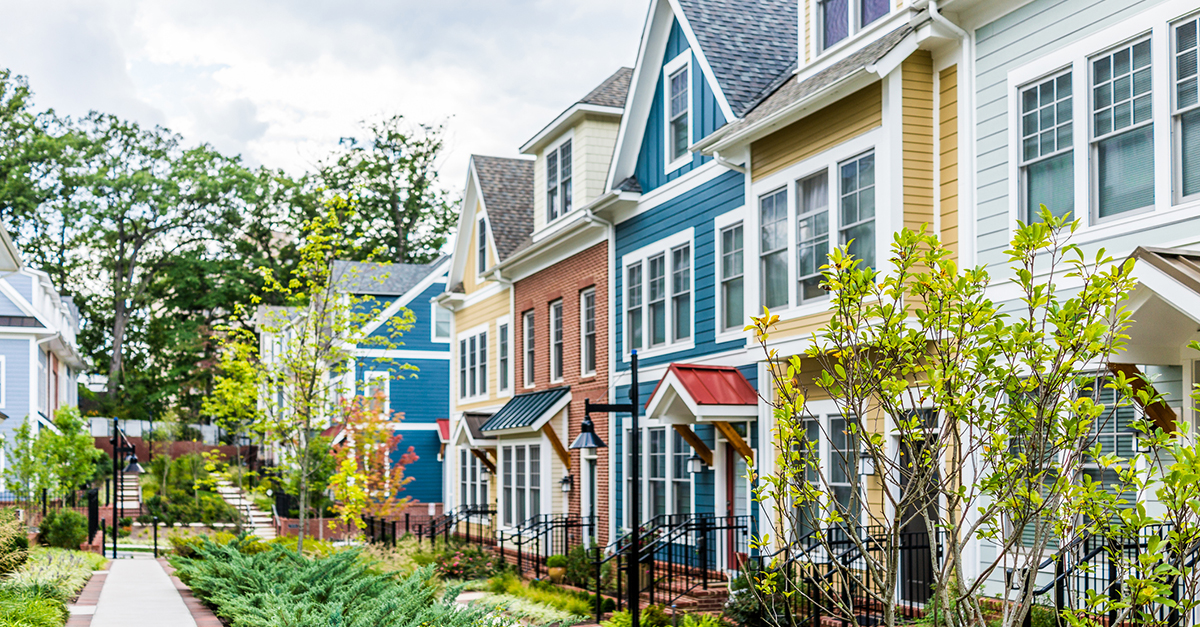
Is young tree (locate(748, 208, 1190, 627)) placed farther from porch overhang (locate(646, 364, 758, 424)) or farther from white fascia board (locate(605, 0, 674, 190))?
white fascia board (locate(605, 0, 674, 190))

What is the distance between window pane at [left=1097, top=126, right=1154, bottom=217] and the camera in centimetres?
1029

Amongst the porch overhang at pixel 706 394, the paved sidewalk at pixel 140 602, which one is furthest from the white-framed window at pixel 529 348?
the porch overhang at pixel 706 394

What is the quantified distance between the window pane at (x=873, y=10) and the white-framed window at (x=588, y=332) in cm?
A: 921

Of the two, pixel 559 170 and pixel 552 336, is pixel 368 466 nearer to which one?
pixel 552 336

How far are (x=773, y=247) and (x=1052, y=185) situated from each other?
4719 millimetres

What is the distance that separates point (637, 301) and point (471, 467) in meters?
11.8

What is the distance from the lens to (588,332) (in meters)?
22.7

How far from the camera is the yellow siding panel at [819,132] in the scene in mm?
13617

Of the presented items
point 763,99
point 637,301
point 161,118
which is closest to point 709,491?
point 637,301

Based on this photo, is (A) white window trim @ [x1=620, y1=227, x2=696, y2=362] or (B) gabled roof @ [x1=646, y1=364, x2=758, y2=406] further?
(A) white window trim @ [x1=620, y1=227, x2=696, y2=362]

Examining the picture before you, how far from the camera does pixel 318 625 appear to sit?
1059 centimetres

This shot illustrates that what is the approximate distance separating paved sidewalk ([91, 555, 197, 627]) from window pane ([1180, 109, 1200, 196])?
39.8 ft

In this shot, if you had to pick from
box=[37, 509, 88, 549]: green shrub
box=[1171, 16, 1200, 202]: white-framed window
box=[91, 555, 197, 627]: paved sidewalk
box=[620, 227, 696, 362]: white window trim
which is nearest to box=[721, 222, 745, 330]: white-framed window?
box=[620, 227, 696, 362]: white window trim

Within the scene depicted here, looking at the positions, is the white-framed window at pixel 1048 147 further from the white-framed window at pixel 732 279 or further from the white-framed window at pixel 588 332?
the white-framed window at pixel 588 332
